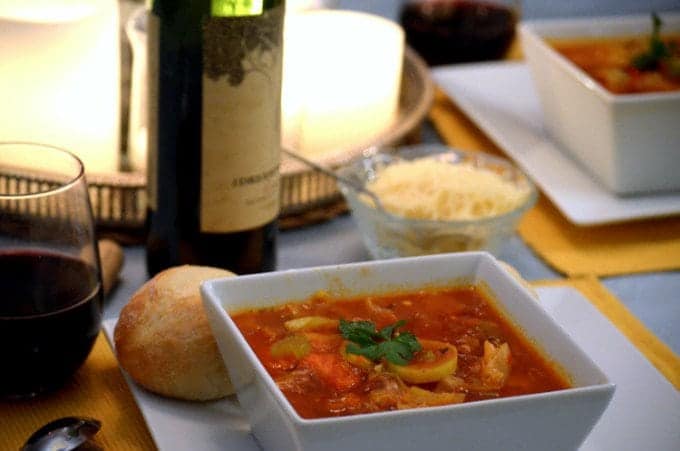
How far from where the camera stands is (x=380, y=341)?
107 centimetres

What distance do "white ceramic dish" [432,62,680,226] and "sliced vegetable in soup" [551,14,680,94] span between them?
12cm

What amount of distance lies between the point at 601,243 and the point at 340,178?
1.23ft

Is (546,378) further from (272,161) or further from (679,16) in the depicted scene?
(679,16)

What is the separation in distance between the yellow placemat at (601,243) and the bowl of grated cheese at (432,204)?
0.08 m

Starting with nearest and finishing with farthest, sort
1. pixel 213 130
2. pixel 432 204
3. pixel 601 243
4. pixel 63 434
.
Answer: pixel 63 434
pixel 213 130
pixel 432 204
pixel 601 243

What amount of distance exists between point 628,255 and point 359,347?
0.64 meters

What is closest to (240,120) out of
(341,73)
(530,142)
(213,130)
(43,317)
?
(213,130)

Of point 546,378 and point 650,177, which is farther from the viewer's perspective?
point 650,177

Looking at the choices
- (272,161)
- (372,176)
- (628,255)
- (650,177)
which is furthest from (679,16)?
(272,161)

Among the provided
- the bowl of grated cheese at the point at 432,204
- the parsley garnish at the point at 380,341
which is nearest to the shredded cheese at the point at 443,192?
the bowl of grated cheese at the point at 432,204

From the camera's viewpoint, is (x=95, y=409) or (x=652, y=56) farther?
(x=652, y=56)

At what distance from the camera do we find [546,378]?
3.50 ft

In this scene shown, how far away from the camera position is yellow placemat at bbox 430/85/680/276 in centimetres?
155

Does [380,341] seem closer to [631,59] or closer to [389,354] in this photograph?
[389,354]
